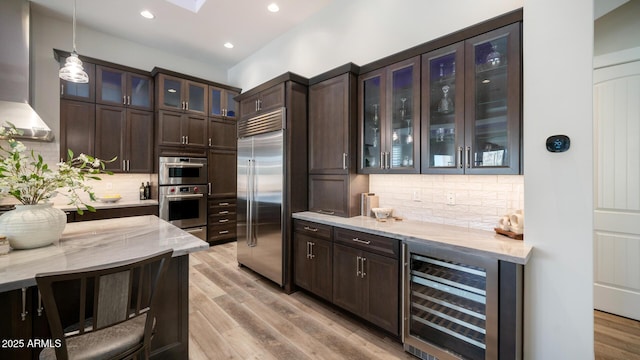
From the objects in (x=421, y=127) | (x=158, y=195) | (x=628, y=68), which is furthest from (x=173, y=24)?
(x=628, y=68)

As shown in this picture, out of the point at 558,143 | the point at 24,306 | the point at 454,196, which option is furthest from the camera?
the point at 454,196

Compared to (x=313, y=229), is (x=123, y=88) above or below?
above

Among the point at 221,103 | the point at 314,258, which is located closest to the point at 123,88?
the point at 221,103

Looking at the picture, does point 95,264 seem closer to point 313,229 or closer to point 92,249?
point 92,249

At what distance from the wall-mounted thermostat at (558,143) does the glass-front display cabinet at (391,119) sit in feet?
2.95

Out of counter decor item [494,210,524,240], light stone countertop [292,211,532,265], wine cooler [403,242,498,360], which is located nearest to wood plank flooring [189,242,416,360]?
wine cooler [403,242,498,360]

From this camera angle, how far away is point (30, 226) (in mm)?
1472

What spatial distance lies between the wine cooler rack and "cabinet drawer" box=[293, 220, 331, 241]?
918 millimetres

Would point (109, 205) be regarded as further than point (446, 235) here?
Yes

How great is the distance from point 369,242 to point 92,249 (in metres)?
1.94

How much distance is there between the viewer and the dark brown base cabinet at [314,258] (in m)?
2.63

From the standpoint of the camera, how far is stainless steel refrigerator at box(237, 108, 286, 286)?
3.08m

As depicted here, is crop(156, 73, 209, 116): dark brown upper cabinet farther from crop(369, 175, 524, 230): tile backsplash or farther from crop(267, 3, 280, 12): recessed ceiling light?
crop(369, 175, 524, 230): tile backsplash

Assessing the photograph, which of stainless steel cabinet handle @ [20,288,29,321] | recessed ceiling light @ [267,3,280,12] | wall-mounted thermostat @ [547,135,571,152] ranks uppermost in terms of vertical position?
recessed ceiling light @ [267,3,280,12]
